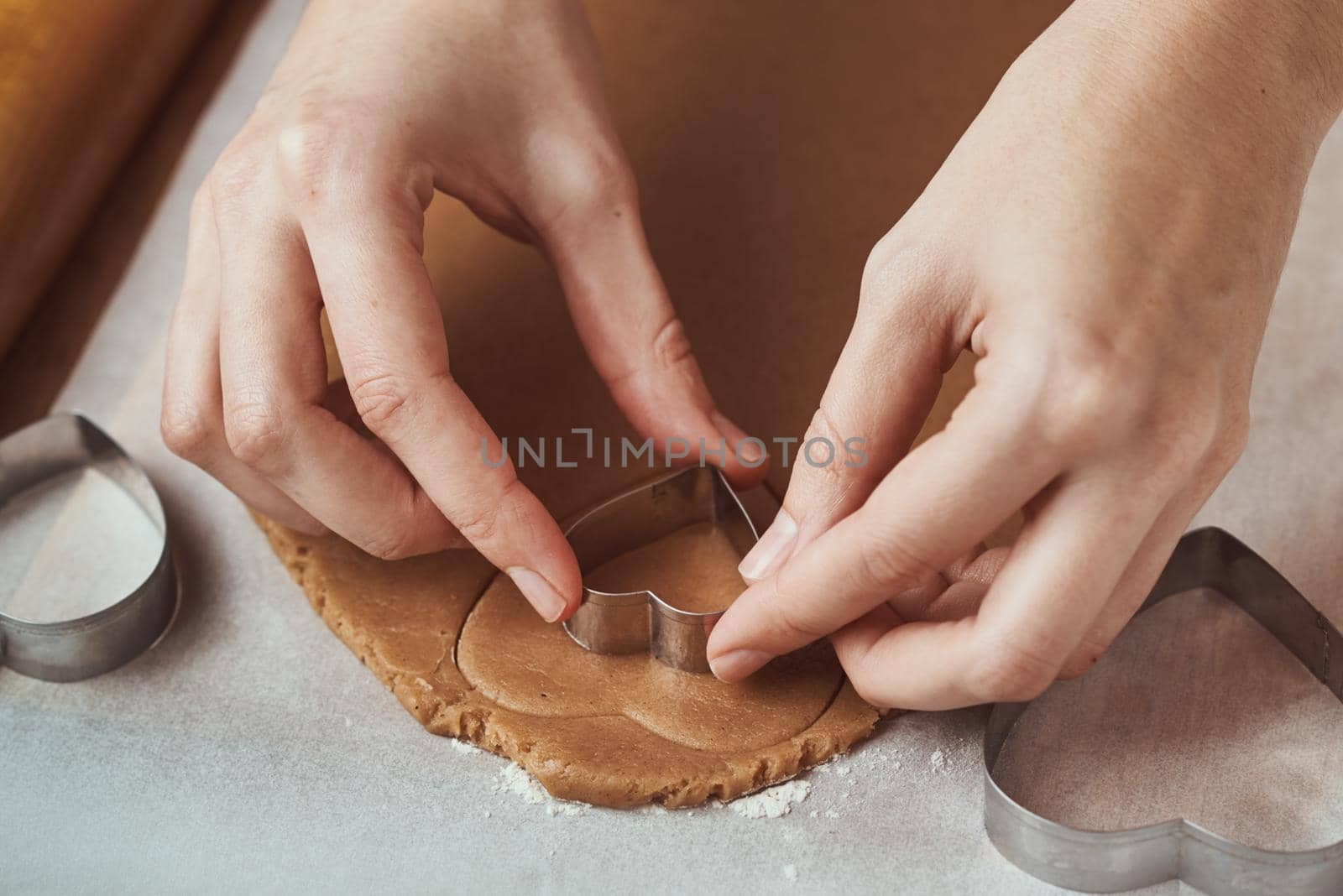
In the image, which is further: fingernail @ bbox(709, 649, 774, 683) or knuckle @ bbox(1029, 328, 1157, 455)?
fingernail @ bbox(709, 649, 774, 683)

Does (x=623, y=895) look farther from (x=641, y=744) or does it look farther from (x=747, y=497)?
(x=747, y=497)

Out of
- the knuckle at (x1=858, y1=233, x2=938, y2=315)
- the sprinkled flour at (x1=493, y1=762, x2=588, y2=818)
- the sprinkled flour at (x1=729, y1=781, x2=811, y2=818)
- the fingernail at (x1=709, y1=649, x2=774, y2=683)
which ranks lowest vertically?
the sprinkled flour at (x1=729, y1=781, x2=811, y2=818)

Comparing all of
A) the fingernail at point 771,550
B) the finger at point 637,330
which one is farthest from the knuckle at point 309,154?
the fingernail at point 771,550

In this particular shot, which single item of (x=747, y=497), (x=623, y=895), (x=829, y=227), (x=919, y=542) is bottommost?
(x=623, y=895)

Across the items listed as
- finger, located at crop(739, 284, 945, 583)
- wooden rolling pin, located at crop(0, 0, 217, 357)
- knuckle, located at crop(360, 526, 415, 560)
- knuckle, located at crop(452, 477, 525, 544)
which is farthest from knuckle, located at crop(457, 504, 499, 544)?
wooden rolling pin, located at crop(0, 0, 217, 357)

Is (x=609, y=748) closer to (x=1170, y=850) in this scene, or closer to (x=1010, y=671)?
(x=1010, y=671)

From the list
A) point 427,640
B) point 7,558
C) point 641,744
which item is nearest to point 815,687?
point 641,744

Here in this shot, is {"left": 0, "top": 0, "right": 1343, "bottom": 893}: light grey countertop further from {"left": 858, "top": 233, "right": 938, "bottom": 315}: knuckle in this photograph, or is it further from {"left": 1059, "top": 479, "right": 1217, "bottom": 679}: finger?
{"left": 858, "top": 233, "right": 938, "bottom": 315}: knuckle
